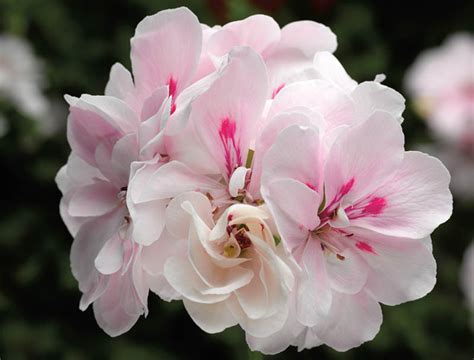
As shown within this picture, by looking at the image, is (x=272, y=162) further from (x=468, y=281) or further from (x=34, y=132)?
(x=34, y=132)

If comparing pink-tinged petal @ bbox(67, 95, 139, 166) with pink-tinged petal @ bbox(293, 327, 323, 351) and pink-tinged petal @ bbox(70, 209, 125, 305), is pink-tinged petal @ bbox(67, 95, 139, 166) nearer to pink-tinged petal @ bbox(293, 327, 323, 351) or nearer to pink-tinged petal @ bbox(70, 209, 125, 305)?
pink-tinged petal @ bbox(70, 209, 125, 305)

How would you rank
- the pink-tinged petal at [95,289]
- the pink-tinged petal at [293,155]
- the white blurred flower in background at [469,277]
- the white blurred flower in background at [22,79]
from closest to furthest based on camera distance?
the pink-tinged petal at [293,155], the pink-tinged petal at [95,289], the white blurred flower in background at [469,277], the white blurred flower in background at [22,79]

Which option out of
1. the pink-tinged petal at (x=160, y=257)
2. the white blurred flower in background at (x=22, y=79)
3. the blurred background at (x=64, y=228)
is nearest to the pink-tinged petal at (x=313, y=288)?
the pink-tinged petal at (x=160, y=257)

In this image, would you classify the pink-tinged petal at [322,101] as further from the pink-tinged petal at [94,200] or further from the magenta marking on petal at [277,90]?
the pink-tinged petal at [94,200]

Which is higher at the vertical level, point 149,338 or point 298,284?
point 298,284

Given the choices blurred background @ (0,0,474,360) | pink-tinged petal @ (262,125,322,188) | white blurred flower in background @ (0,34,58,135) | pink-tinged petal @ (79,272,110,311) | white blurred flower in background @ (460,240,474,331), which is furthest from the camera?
white blurred flower in background @ (0,34,58,135)

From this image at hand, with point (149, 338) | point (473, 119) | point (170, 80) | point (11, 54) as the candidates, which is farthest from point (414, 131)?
point (170, 80)

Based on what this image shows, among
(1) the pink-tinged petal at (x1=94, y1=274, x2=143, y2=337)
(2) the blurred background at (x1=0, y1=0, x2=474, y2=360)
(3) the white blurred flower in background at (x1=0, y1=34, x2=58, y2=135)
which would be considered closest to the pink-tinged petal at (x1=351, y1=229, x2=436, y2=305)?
(1) the pink-tinged petal at (x1=94, y1=274, x2=143, y2=337)
